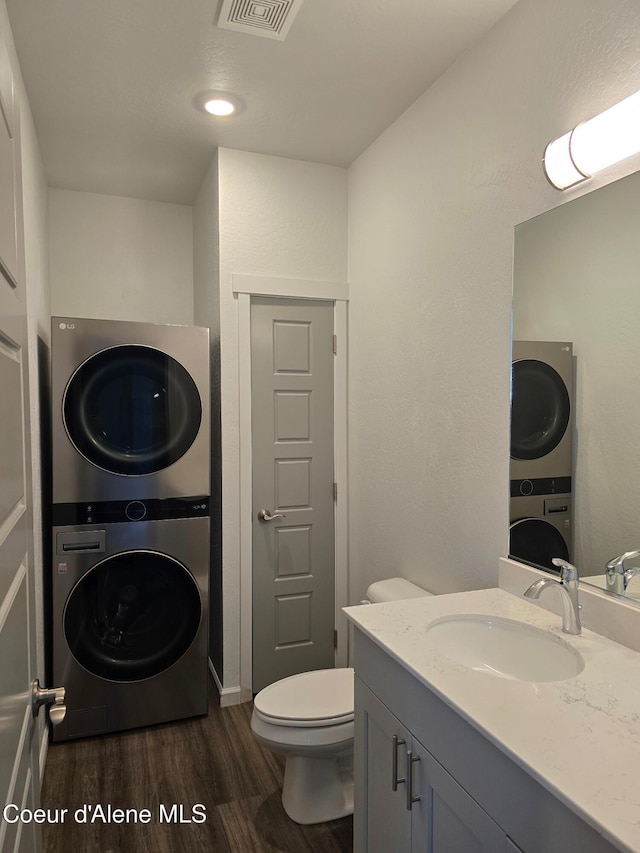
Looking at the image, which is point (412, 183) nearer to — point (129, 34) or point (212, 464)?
point (129, 34)

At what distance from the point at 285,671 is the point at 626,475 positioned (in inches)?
84.5

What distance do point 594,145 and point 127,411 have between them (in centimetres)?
202

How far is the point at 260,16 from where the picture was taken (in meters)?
1.85

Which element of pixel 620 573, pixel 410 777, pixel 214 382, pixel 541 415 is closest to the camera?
pixel 410 777

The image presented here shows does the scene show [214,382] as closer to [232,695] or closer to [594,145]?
[232,695]

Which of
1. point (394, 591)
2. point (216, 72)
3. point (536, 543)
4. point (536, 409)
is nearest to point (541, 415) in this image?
point (536, 409)

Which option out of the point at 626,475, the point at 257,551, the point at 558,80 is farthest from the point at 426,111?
the point at 257,551

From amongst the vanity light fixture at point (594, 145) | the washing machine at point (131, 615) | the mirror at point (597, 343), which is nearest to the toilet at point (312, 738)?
the washing machine at point (131, 615)

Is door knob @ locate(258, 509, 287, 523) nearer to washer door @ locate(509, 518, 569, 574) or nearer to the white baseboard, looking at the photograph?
the white baseboard

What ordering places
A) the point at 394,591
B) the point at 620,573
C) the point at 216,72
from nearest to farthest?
the point at 620,573 → the point at 216,72 → the point at 394,591

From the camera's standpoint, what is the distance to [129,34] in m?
1.96

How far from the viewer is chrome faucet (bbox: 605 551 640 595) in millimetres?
1437

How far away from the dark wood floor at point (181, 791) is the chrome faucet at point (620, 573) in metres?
1.27

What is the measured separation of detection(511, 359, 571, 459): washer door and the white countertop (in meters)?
0.49
